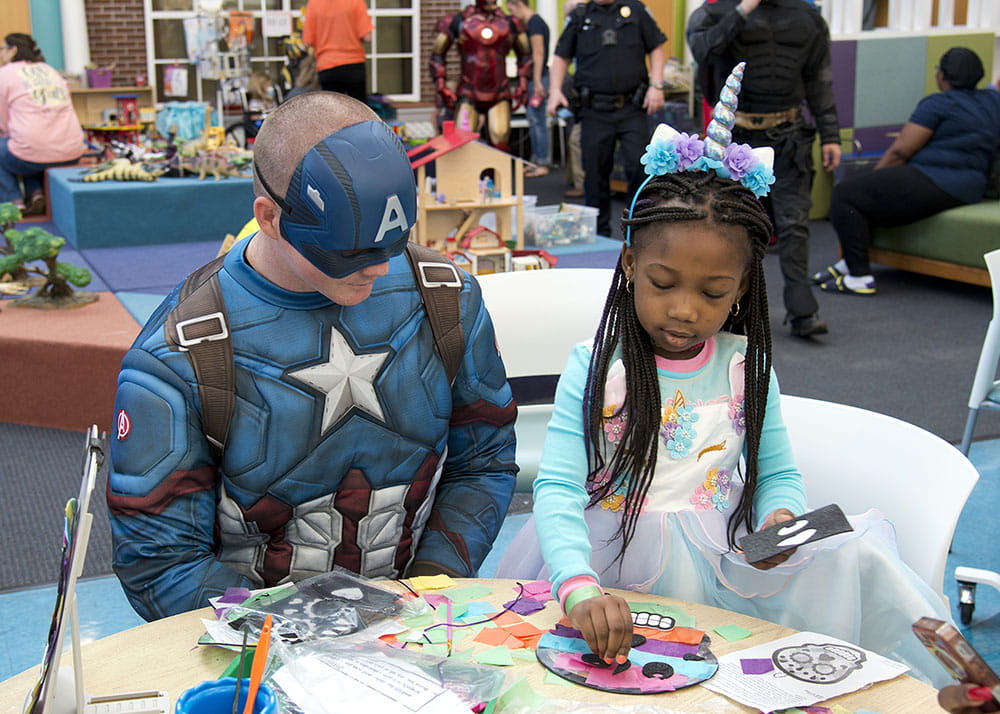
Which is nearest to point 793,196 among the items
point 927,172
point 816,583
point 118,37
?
point 927,172

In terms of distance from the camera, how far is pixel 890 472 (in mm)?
Answer: 1938

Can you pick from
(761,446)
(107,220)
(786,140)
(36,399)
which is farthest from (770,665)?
(107,220)

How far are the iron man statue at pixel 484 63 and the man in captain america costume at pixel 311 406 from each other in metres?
6.89

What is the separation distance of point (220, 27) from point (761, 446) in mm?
10078

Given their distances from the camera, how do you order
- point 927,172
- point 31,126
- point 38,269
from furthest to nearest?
1. point 31,126
2. point 927,172
3. point 38,269

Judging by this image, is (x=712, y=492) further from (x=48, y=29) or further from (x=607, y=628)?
(x=48, y=29)

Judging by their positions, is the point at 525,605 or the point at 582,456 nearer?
the point at 525,605

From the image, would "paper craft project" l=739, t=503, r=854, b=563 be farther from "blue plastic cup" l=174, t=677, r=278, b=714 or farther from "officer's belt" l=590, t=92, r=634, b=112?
"officer's belt" l=590, t=92, r=634, b=112

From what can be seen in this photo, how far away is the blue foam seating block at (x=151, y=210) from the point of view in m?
6.30

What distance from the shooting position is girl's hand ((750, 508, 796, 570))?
1544 millimetres

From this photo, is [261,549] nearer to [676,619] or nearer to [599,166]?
[676,619]

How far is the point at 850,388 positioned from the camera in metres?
4.67

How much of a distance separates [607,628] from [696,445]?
0.53 metres

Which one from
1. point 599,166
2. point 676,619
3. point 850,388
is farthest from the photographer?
point 599,166
